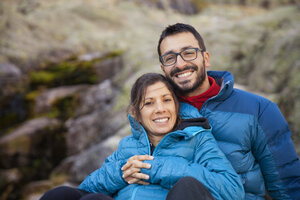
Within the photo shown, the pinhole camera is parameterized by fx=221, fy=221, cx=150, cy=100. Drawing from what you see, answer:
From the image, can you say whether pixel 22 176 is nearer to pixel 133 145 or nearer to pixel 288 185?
pixel 133 145

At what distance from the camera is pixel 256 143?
6.59ft

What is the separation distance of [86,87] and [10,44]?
3.69m

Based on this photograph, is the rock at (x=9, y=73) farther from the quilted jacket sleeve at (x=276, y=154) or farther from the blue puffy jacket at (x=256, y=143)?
the quilted jacket sleeve at (x=276, y=154)

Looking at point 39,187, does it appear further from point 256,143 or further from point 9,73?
point 256,143

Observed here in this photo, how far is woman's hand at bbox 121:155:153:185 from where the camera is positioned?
68.6 inches

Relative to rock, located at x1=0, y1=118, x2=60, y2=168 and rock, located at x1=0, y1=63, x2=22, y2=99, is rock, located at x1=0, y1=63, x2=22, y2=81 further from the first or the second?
rock, located at x1=0, y1=118, x2=60, y2=168

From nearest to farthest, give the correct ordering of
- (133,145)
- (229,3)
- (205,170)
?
(205,170), (133,145), (229,3)

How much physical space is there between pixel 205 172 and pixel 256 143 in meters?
0.68

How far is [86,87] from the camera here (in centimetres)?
716

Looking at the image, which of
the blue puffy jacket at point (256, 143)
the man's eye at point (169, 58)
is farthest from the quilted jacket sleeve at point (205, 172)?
the man's eye at point (169, 58)

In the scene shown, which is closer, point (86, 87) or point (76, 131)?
point (76, 131)

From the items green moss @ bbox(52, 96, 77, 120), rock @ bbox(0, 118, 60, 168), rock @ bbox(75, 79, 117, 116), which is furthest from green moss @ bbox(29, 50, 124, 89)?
rock @ bbox(0, 118, 60, 168)

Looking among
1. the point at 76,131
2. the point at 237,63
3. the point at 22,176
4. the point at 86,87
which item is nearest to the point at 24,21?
the point at 86,87

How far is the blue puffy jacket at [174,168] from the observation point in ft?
5.36
